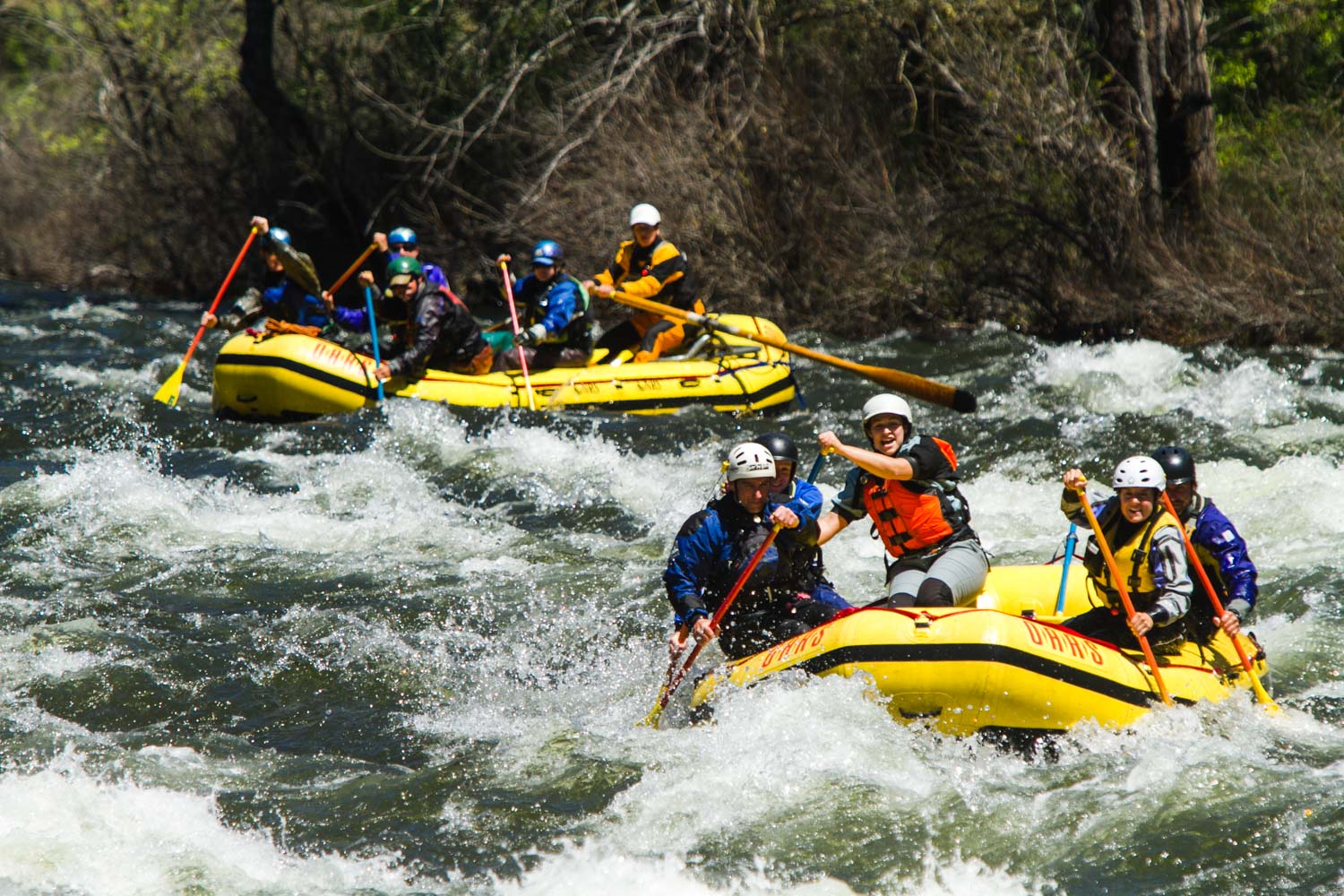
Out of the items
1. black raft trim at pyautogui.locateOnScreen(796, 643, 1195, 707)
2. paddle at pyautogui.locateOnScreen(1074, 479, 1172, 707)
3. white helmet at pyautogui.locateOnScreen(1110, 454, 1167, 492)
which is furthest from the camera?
white helmet at pyautogui.locateOnScreen(1110, 454, 1167, 492)

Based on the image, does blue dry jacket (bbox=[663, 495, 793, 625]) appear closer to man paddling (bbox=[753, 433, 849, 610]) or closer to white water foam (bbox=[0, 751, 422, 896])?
man paddling (bbox=[753, 433, 849, 610])

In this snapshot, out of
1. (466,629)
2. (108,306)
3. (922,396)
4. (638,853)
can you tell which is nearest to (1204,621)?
(922,396)

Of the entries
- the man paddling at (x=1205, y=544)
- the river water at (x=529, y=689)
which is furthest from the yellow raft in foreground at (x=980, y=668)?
the man paddling at (x=1205, y=544)

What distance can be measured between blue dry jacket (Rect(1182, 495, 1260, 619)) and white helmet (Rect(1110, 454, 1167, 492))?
13.9 inches

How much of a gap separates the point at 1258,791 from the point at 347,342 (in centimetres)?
1293

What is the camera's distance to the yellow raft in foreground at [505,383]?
1152 centimetres

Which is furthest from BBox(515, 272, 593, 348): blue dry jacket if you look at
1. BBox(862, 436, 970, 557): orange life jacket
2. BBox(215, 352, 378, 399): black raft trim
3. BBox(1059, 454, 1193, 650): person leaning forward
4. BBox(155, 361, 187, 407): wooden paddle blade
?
BBox(1059, 454, 1193, 650): person leaning forward

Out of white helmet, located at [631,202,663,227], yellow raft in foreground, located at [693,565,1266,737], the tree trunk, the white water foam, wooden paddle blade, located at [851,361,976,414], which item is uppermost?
the tree trunk

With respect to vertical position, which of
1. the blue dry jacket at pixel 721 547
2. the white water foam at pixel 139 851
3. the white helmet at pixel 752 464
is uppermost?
the white helmet at pixel 752 464

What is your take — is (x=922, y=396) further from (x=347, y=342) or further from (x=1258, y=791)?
(x=347, y=342)

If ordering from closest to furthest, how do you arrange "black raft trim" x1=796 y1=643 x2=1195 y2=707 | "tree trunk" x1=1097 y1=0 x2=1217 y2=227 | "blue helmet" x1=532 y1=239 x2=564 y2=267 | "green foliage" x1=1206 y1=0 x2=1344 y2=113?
"black raft trim" x1=796 y1=643 x2=1195 y2=707 → "blue helmet" x1=532 y1=239 x2=564 y2=267 → "tree trunk" x1=1097 y1=0 x2=1217 y2=227 → "green foliage" x1=1206 y1=0 x2=1344 y2=113

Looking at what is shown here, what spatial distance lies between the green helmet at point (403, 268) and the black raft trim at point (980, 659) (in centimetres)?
669

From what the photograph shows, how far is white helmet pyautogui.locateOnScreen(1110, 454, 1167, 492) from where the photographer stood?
629 centimetres

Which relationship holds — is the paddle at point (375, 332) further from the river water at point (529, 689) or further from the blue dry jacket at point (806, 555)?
the blue dry jacket at point (806, 555)
